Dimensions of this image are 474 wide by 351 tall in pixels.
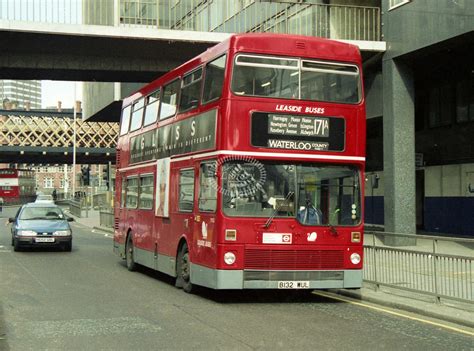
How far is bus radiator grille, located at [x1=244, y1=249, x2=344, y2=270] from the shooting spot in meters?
10.1

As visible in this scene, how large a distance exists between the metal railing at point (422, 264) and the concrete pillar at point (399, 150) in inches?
359

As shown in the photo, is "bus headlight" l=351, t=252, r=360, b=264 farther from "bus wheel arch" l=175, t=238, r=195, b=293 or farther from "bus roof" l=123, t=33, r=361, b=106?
"bus roof" l=123, t=33, r=361, b=106

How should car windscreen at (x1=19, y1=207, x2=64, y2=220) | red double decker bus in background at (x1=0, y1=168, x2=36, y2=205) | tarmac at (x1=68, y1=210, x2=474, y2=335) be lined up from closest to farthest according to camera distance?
tarmac at (x1=68, y1=210, x2=474, y2=335) → car windscreen at (x1=19, y1=207, x2=64, y2=220) → red double decker bus in background at (x1=0, y1=168, x2=36, y2=205)

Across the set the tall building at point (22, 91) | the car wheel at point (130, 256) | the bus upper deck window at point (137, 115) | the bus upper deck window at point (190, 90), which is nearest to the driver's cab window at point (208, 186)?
the bus upper deck window at point (190, 90)

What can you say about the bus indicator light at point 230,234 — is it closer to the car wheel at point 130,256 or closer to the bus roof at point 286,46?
the bus roof at point 286,46

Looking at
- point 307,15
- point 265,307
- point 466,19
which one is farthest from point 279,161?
point 307,15

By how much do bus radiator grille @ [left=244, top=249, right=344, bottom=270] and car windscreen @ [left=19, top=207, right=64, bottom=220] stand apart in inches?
479

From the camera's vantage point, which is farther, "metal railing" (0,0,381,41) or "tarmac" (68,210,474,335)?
"metal railing" (0,0,381,41)

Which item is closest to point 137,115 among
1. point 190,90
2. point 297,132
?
point 190,90

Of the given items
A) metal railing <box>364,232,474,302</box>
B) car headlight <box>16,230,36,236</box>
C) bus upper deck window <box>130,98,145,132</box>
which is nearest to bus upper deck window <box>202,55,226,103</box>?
metal railing <box>364,232,474,302</box>

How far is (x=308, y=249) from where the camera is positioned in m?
10.3

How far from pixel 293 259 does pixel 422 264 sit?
2.08m

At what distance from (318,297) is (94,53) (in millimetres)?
15853

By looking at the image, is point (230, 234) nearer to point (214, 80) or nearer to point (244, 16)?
point (214, 80)
